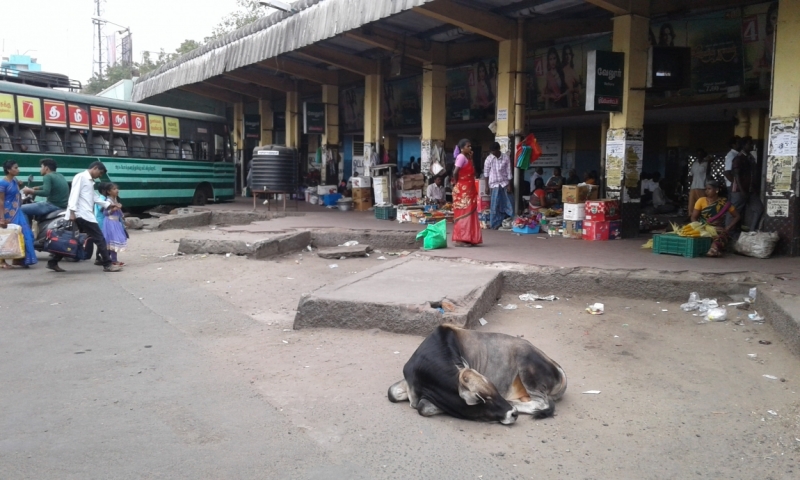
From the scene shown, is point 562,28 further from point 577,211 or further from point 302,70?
point 302,70

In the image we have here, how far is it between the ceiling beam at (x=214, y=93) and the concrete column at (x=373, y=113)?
853 cm

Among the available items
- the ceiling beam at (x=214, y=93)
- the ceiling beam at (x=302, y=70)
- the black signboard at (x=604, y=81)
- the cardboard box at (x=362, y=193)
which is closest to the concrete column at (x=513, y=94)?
the black signboard at (x=604, y=81)

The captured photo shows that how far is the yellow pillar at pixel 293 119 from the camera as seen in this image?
2203cm

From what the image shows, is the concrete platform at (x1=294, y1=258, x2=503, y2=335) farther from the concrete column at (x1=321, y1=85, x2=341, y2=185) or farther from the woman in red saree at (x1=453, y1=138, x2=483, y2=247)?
the concrete column at (x1=321, y1=85, x2=341, y2=185)

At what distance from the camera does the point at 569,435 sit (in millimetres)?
3719

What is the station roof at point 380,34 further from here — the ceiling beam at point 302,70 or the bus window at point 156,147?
the bus window at point 156,147

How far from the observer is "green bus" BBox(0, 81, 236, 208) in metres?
14.1

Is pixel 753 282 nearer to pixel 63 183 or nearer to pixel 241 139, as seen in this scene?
pixel 63 183

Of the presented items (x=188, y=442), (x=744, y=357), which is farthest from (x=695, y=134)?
(x=188, y=442)

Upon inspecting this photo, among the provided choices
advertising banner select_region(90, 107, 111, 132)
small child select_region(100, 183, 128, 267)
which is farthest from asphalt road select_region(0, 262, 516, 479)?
advertising banner select_region(90, 107, 111, 132)

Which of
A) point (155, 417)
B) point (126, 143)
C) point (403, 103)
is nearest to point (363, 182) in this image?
point (403, 103)

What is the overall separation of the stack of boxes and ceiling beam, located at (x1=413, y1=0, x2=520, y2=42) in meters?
6.39

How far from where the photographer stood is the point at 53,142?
1485 centimetres

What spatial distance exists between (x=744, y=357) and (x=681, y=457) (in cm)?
216
